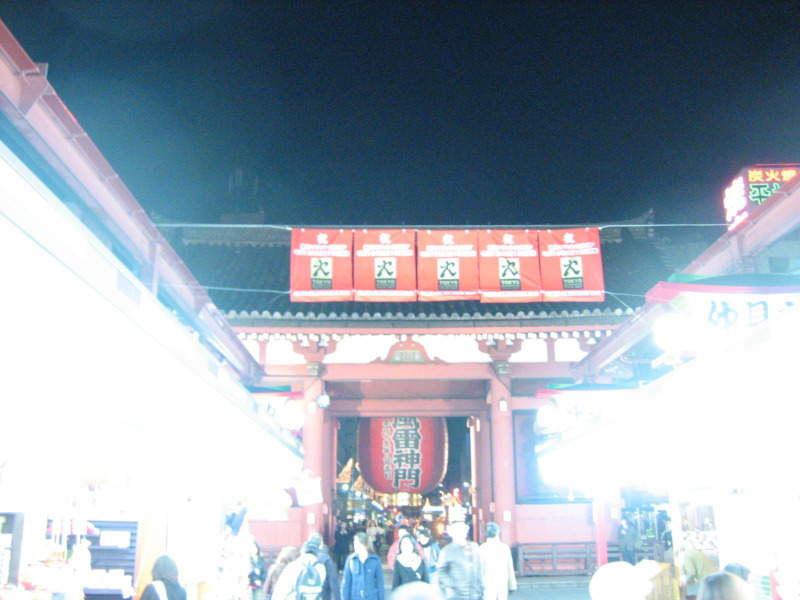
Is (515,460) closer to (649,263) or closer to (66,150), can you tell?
(649,263)

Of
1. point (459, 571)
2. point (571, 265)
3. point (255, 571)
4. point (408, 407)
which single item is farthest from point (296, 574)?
point (571, 265)

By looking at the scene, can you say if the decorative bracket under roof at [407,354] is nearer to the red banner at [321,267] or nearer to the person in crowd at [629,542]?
the red banner at [321,267]

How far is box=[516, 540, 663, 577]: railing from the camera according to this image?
1460cm

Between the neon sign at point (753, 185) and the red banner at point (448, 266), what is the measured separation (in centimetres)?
696

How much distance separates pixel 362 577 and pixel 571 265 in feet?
27.7

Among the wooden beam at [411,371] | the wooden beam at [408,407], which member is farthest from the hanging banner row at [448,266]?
the wooden beam at [408,407]

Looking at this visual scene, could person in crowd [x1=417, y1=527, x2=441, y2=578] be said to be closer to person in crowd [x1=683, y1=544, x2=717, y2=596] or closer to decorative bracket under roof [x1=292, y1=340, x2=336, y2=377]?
person in crowd [x1=683, y1=544, x2=717, y2=596]

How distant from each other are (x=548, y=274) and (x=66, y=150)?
11.5 metres

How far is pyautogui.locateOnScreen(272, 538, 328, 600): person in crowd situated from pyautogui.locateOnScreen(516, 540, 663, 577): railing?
778 cm

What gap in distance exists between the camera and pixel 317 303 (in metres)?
15.3

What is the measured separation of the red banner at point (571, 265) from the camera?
48.1 feet

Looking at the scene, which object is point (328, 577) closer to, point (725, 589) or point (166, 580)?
point (166, 580)

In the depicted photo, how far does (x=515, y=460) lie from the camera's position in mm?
15383

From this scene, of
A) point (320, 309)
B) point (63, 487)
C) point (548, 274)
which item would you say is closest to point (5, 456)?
point (63, 487)
